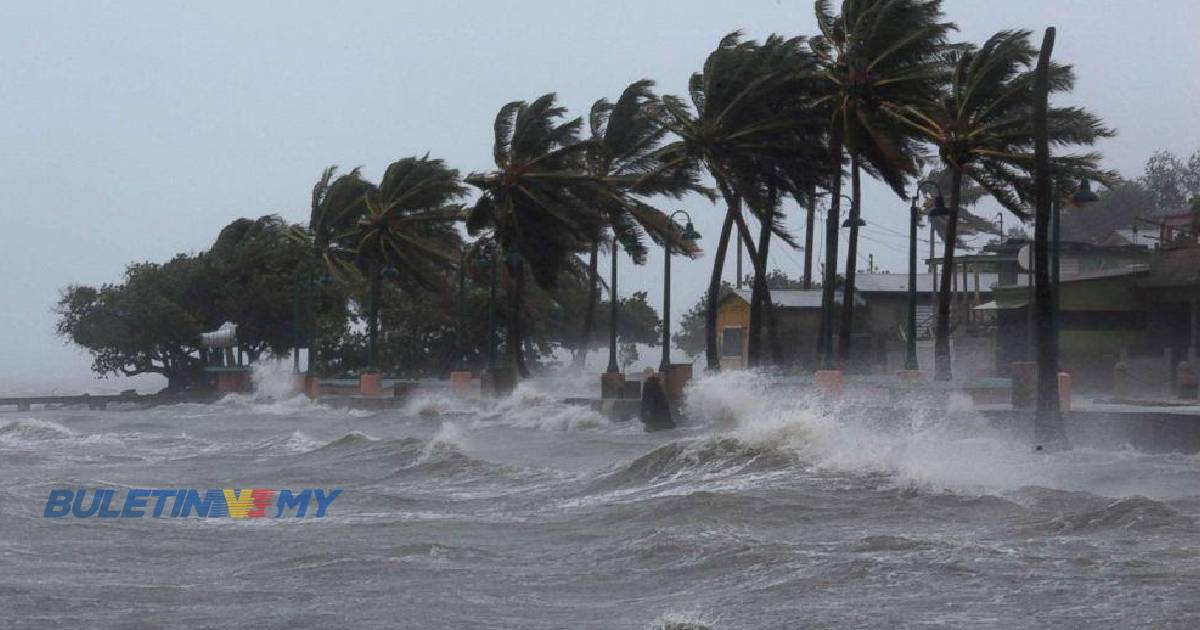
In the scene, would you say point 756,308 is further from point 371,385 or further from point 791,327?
point 371,385

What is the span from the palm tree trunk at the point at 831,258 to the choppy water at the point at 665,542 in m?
9.79

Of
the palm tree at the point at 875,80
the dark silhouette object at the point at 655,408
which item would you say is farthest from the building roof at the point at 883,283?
the dark silhouette object at the point at 655,408

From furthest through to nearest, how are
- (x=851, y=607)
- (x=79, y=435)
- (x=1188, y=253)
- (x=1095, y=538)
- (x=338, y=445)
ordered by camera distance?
(x=1188, y=253) < (x=79, y=435) < (x=338, y=445) < (x=1095, y=538) < (x=851, y=607)

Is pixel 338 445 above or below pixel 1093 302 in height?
below

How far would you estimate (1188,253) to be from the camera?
124ft

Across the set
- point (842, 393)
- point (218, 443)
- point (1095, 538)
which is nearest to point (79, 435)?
point (218, 443)

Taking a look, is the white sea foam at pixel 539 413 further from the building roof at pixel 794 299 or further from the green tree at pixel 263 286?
the green tree at pixel 263 286

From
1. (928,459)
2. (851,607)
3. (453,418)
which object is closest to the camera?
(851,607)

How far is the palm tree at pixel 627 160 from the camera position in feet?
151

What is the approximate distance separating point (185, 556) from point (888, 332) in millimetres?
38910

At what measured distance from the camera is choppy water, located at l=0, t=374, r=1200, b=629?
905cm

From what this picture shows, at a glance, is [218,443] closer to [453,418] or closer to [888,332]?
[453,418]

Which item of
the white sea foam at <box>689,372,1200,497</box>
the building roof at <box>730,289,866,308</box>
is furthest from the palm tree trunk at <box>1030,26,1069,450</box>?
the building roof at <box>730,289,866,308</box>

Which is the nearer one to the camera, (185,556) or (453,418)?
(185,556)
